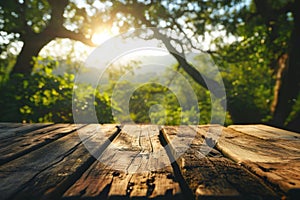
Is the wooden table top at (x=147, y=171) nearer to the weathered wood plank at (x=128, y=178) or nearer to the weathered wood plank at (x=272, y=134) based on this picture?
the weathered wood plank at (x=128, y=178)

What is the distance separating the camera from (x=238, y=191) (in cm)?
76

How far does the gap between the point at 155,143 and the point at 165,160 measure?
0.46 meters

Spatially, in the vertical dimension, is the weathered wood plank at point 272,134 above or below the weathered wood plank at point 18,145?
below

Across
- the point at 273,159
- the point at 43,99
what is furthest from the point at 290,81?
the point at 43,99

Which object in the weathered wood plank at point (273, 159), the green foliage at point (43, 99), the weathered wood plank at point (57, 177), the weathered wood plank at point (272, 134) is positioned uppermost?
the green foliage at point (43, 99)

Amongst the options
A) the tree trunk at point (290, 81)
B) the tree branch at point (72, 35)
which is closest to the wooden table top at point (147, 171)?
the tree trunk at point (290, 81)

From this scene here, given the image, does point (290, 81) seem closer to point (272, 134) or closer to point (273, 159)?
point (272, 134)

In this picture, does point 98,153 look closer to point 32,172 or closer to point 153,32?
point 32,172

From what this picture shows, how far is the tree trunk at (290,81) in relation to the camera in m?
5.68

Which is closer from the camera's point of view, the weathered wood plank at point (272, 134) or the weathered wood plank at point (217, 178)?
the weathered wood plank at point (217, 178)

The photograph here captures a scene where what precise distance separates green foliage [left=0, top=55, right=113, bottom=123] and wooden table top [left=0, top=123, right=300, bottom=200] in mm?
3826

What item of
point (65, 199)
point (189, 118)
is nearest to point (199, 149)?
point (65, 199)

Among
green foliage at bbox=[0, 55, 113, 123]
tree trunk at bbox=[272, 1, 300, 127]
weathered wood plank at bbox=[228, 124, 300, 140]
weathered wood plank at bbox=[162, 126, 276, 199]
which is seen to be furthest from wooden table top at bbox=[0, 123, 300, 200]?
tree trunk at bbox=[272, 1, 300, 127]

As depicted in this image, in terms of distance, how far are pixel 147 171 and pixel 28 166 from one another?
1.69 feet
